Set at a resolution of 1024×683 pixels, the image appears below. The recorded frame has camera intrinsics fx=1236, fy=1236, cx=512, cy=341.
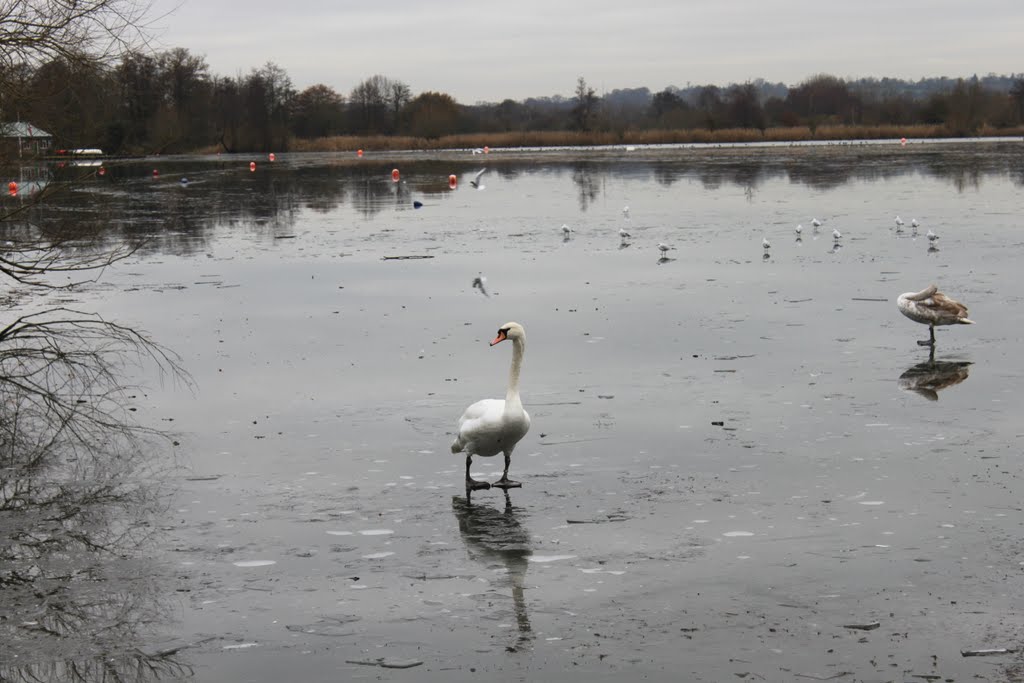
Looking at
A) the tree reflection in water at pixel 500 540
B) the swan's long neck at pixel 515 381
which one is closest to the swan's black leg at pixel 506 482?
the tree reflection in water at pixel 500 540

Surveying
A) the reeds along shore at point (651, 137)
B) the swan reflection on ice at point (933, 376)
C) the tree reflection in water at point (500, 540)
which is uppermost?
the reeds along shore at point (651, 137)

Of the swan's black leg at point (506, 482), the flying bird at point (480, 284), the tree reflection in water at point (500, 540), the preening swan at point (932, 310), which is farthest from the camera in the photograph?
the flying bird at point (480, 284)

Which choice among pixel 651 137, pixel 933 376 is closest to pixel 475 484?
pixel 933 376

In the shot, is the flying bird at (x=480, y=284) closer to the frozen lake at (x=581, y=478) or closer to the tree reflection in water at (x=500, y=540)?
the frozen lake at (x=581, y=478)

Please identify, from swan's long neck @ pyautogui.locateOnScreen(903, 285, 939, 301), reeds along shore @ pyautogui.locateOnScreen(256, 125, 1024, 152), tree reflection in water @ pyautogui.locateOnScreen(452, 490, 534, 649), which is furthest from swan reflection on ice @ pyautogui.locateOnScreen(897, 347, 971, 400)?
Answer: reeds along shore @ pyautogui.locateOnScreen(256, 125, 1024, 152)

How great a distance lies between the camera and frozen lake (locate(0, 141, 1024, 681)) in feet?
20.1

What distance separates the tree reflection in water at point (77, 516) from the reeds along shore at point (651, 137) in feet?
229

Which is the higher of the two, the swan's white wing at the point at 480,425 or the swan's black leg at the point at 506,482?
the swan's white wing at the point at 480,425

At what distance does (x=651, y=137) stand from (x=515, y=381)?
2993 inches

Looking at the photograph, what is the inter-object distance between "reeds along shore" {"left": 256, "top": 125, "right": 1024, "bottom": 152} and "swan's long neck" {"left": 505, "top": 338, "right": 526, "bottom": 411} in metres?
71.6

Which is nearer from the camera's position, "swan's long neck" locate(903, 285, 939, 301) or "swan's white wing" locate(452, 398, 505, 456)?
"swan's white wing" locate(452, 398, 505, 456)

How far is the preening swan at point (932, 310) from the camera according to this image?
13211 mm

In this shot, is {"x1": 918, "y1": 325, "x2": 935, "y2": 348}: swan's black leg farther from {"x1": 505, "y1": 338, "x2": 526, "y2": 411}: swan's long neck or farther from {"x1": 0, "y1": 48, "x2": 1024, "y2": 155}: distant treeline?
{"x1": 0, "y1": 48, "x2": 1024, "y2": 155}: distant treeline

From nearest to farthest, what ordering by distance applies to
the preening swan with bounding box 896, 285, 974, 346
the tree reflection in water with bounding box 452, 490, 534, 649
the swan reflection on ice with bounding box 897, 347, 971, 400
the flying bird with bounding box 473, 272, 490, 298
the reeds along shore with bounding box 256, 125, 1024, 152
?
the tree reflection in water with bounding box 452, 490, 534, 649, the swan reflection on ice with bounding box 897, 347, 971, 400, the preening swan with bounding box 896, 285, 974, 346, the flying bird with bounding box 473, 272, 490, 298, the reeds along shore with bounding box 256, 125, 1024, 152
